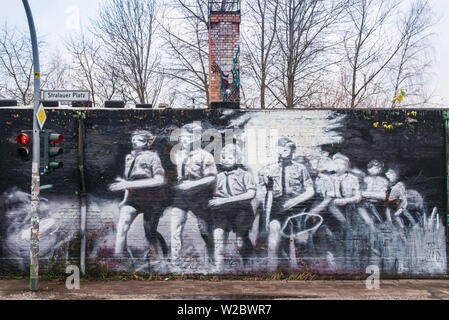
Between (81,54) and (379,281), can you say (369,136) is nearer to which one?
(379,281)

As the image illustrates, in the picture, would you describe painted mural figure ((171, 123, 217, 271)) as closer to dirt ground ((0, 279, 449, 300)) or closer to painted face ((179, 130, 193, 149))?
painted face ((179, 130, 193, 149))

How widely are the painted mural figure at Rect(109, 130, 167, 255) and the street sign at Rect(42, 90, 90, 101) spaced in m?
1.59

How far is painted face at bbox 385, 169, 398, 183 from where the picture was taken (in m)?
9.61

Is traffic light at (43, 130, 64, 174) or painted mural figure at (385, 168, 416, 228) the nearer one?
traffic light at (43, 130, 64, 174)

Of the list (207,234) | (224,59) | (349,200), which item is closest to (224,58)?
(224,59)

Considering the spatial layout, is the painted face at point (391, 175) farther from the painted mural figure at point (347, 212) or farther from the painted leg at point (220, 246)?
the painted leg at point (220, 246)

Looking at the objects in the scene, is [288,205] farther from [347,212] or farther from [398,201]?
[398,201]

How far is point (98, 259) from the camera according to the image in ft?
31.1

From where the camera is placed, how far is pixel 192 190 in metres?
9.60

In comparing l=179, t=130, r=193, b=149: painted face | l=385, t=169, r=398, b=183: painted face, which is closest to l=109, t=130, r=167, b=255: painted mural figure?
l=179, t=130, r=193, b=149: painted face

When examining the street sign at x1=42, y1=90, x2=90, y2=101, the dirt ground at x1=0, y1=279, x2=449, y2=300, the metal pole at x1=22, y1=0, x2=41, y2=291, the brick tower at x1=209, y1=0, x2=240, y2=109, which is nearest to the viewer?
the dirt ground at x1=0, y1=279, x2=449, y2=300

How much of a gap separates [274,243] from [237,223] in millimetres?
1060

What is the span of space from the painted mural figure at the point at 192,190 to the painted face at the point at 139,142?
0.86m

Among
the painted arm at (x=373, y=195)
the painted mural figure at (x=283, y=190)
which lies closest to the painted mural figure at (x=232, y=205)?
the painted mural figure at (x=283, y=190)
